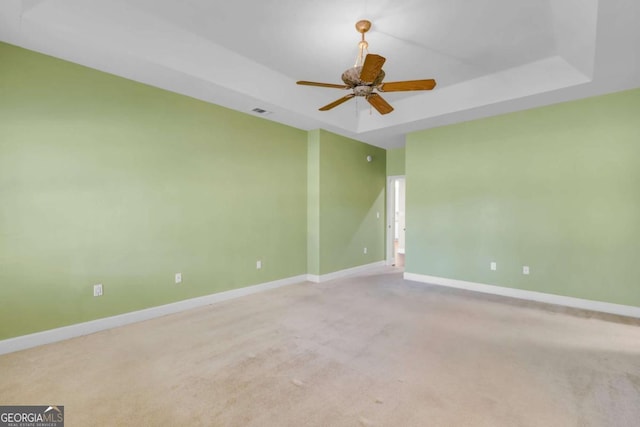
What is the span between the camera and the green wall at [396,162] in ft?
21.9

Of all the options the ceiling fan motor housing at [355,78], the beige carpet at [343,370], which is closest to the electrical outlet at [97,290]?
the beige carpet at [343,370]

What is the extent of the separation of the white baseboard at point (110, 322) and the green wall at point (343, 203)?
152 centimetres

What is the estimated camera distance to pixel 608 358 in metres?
2.50

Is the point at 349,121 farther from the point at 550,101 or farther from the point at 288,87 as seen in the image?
the point at 550,101

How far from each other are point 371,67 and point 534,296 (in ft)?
13.3

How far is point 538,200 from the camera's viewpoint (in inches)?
165

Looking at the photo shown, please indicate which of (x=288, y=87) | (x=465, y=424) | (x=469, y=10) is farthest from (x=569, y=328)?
(x=288, y=87)

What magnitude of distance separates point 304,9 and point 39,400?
3691 millimetres

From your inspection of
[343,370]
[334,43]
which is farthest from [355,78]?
[343,370]

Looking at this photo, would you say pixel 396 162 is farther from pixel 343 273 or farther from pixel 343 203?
pixel 343 273

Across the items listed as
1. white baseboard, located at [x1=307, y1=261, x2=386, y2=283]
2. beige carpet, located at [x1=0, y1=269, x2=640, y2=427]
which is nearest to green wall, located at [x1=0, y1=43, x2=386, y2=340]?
white baseboard, located at [x1=307, y1=261, x2=386, y2=283]

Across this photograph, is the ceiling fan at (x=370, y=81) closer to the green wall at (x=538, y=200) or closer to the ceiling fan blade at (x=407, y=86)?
the ceiling fan blade at (x=407, y=86)

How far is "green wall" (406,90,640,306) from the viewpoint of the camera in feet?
11.9

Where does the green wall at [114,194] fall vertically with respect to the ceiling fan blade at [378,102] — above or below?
below
